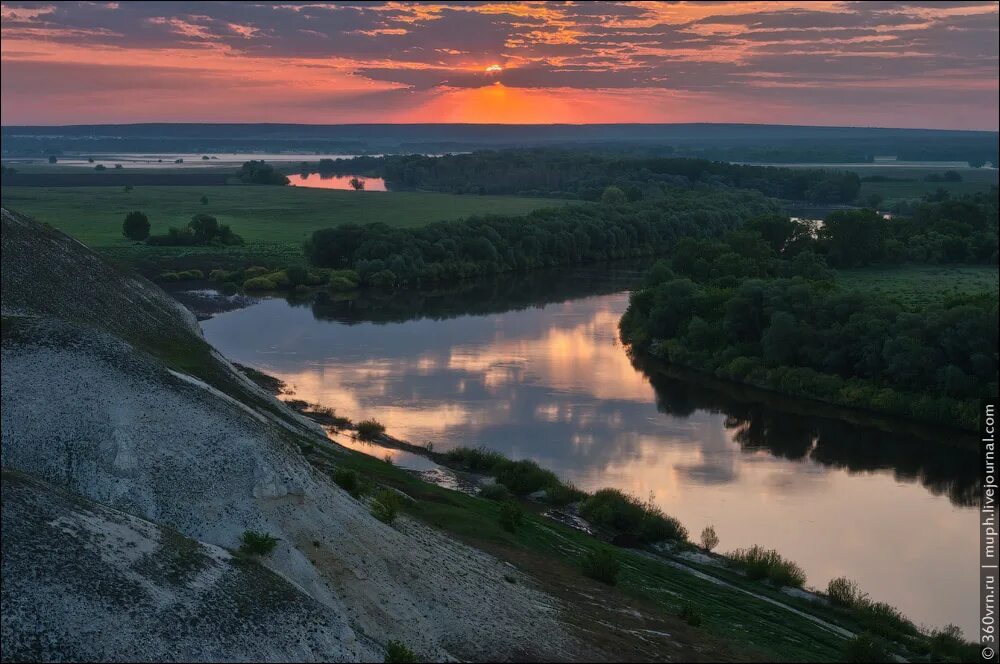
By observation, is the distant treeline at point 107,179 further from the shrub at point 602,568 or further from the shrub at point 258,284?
the shrub at point 602,568

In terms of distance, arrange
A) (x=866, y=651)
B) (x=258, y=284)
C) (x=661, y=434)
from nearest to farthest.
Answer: (x=866, y=651) → (x=661, y=434) → (x=258, y=284)

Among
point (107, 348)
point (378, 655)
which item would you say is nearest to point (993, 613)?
point (378, 655)

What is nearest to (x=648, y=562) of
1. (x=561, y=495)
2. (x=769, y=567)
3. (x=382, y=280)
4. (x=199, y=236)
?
(x=769, y=567)

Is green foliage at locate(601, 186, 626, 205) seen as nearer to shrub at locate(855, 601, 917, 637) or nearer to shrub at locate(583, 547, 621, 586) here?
shrub at locate(855, 601, 917, 637)

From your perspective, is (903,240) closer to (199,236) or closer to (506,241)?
(506,241)

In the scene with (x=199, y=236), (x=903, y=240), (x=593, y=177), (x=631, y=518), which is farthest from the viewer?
(x=593, y=177)

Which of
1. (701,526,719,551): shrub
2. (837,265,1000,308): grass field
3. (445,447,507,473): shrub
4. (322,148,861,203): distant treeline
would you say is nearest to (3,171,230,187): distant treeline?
(322,148,861,203): distant treeline

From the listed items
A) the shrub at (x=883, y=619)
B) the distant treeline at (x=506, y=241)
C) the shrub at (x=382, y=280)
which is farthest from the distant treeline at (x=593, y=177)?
the shrub at (x=883, y=619)
